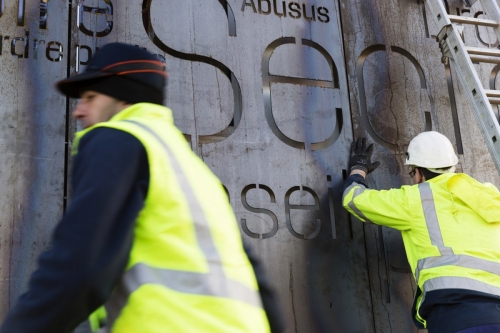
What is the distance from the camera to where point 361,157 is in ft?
13.1

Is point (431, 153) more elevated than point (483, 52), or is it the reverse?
point (483, 52)

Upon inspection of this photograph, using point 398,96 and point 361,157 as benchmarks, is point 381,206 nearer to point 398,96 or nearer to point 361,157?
point 361,157

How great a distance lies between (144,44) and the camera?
3.82 metres

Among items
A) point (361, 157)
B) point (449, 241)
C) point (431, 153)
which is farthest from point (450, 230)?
point (361, 157)

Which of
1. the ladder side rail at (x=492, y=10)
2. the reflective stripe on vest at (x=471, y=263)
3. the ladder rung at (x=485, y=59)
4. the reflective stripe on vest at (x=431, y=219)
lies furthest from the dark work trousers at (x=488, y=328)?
the ladder side rail at (x=492, y=10)

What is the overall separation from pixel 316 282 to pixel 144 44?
1.94 m

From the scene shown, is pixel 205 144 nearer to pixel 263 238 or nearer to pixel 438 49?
pixel 263 238

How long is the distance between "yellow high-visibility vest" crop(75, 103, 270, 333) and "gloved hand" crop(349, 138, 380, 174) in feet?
8.71

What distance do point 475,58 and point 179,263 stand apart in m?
3.54

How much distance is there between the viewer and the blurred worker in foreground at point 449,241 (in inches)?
118

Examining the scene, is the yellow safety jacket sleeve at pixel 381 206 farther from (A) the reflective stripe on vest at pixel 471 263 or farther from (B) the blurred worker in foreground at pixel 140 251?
(B) the blurred worker in foreground at pixel 140 251

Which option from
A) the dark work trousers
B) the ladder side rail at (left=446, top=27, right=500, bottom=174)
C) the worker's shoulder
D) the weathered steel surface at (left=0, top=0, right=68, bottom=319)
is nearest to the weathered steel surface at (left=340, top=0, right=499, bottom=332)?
the ladder side rail at (left=446, top=27, right=500, bottom=174)

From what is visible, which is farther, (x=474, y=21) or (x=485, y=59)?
(x=474, y=21)

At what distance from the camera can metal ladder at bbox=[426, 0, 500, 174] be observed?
381 centimetres
